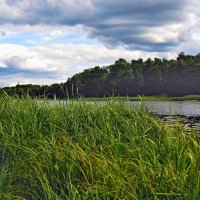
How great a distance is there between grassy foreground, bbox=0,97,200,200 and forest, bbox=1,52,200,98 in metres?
132

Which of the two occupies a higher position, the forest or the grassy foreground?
the forest

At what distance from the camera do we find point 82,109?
12.8 meters

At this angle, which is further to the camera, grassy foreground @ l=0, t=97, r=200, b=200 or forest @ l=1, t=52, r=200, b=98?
forest @ l=1, t=52, r=200, b=98

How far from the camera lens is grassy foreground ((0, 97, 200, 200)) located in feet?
23.4

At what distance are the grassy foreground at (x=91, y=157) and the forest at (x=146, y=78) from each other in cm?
13200

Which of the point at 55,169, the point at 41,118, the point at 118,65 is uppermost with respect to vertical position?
the point at 118,65

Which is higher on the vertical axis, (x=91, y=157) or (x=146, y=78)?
(x=146, y=78)

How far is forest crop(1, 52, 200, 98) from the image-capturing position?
15125 cm

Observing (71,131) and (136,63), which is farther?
(136,63)

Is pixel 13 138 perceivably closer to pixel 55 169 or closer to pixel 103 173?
pixel 55 169

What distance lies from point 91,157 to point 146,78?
508ft

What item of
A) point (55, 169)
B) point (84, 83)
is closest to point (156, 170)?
point (55, 169)

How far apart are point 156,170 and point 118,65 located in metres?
165

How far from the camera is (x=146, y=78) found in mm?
162000
